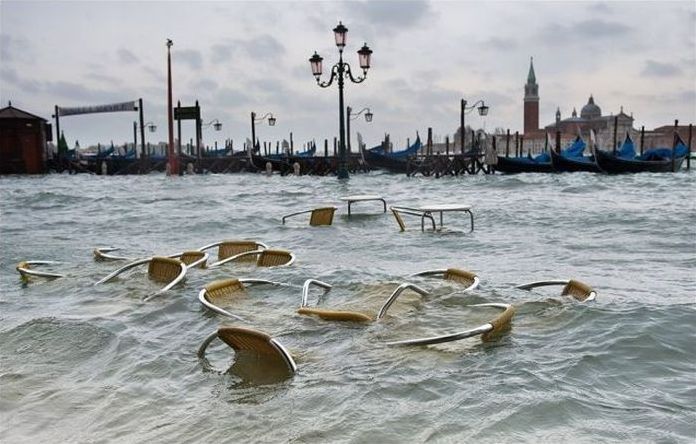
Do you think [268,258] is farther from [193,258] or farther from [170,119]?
[170,119]

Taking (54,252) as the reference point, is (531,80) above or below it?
above

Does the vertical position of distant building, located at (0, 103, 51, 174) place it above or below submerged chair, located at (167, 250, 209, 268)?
above

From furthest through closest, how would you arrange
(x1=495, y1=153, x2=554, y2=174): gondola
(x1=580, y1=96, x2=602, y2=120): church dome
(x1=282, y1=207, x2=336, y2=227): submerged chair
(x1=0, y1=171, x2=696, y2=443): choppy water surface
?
(x1=580, y1=96, x2=602, y2=120): church dome < (x1=495, y1=153, x2=554, y2=174): gondola < (x1=282, y1=207, x2=336, y2=227): submerged chair < (x1=0, y1=171, x2=696, y2=443): choppy water surface

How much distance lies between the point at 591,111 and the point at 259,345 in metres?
141

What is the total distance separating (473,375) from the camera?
13.9ft

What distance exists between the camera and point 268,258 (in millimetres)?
8500

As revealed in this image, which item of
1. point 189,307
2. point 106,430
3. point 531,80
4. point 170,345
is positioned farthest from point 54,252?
point 531,80

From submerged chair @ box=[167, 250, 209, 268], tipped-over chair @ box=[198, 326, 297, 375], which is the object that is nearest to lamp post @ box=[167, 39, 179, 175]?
submerged chair @ box=[167, 250, 209, 268]

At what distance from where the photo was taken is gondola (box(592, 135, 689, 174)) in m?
36.2

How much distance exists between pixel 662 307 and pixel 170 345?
13.6ft

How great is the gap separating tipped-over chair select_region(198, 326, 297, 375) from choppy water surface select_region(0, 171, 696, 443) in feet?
0.43

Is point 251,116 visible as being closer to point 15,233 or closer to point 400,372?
point 15,233

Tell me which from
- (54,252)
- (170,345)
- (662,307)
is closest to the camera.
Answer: (170,345)

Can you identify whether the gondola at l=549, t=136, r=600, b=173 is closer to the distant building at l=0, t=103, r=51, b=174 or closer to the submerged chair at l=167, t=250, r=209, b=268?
the distant building at l=0, t=103, r=51, b=174
